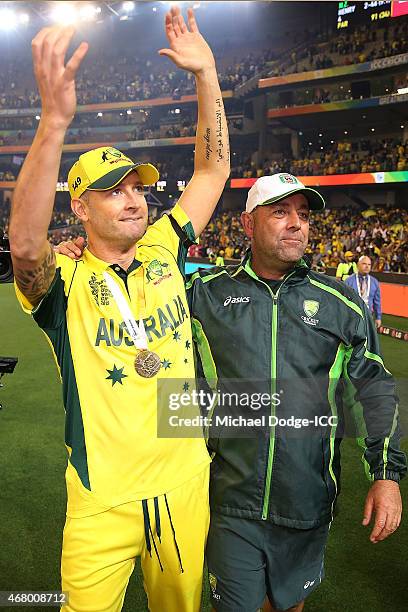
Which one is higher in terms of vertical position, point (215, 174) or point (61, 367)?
point (215, 174)

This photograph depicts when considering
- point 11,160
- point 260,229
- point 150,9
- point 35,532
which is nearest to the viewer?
point 260,229

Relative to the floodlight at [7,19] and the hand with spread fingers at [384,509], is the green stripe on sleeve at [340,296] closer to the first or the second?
the hand with spread fingers at [384,509]

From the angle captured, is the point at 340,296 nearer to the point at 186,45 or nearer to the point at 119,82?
the point at 186,45

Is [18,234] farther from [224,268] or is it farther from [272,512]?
[272,512]

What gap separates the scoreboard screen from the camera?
2820 centimetres

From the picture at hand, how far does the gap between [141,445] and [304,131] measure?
3405 centimetres

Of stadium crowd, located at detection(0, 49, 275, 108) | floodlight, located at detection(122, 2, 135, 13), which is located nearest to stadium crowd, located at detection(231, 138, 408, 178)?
stadium crowd, located at detection(0, 49, 275, 108)

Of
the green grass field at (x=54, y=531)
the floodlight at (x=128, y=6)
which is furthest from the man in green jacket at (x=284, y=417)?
the floodlight at (x=128, y=6)

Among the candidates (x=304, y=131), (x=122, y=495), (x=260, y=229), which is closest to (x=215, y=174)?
(x=260, y=229)

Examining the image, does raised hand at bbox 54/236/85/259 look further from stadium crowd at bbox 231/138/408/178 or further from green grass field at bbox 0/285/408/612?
stadium crowd at bbox 231/138/408/178

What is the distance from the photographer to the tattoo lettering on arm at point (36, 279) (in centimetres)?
206

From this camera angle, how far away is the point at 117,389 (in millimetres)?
2252

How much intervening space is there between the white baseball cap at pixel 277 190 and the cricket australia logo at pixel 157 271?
0.55 metres

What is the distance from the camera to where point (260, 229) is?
2.66 m
